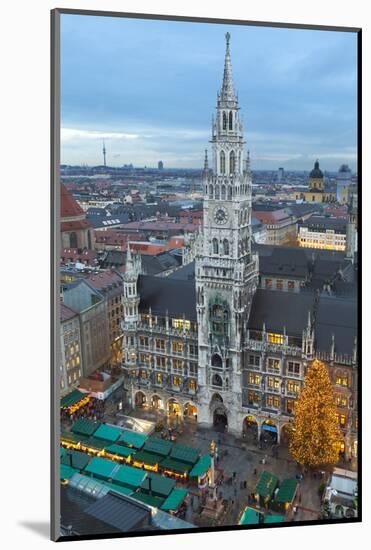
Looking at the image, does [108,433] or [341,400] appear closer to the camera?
[341,400]

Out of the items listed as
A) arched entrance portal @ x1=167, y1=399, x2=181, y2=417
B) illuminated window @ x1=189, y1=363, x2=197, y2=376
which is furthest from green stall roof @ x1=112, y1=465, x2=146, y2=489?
illuminated window @ x1=189, y1=363, x2=197, y2=376

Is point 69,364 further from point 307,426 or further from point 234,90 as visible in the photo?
point 234,90

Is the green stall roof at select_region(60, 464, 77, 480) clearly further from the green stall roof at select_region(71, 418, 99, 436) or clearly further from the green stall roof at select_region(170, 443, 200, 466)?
the green stall roof at select_region(170, 443, 200, 466)

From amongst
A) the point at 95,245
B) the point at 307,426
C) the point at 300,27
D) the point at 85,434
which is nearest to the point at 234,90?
the point at 300,27

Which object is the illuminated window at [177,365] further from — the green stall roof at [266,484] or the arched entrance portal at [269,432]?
the green stall roof at [266,484]

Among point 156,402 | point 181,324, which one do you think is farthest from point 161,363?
point 181,324

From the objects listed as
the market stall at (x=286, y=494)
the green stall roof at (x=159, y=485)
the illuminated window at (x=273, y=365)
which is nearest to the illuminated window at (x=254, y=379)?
the illuminated window at (x=273, y=365)

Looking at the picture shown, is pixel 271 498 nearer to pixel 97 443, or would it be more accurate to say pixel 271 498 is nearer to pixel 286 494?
pixel 286 494
